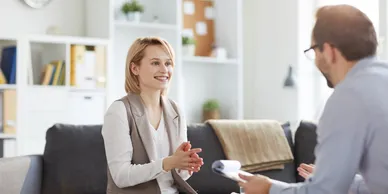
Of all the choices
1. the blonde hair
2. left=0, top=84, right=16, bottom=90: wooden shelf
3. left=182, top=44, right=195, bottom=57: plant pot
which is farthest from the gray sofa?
left=182, top=44, right=195, bottom=57: plant pot

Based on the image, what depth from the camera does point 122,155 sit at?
7.50 feet

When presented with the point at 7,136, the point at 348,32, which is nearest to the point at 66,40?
the point at 7,136

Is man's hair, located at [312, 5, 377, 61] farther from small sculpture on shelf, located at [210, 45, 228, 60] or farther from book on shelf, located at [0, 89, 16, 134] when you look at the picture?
small sculpture on shelf, located at [210, 45, 228, 60]

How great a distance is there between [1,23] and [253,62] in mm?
2158

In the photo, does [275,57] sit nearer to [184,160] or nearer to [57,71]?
[57,71]

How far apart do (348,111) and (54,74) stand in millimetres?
3139

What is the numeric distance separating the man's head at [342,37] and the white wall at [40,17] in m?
3.16

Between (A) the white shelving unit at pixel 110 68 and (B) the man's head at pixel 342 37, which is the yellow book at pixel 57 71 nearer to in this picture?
(A) the white shelving unit at pixel 110 68

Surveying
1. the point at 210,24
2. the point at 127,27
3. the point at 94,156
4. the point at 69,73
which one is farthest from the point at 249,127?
the point at 210,24

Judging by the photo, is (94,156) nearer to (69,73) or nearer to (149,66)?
(149,66)

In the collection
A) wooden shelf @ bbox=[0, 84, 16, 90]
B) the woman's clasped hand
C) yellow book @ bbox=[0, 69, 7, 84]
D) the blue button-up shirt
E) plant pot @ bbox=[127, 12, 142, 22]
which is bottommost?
the woman's clasped hand

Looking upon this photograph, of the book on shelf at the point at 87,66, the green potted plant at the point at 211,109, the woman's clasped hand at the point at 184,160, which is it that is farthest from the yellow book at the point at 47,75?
the woman's clasped hand at the point at 184,160

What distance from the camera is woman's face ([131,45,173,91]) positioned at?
2.41 m

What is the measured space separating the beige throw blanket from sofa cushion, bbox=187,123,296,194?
32mm
